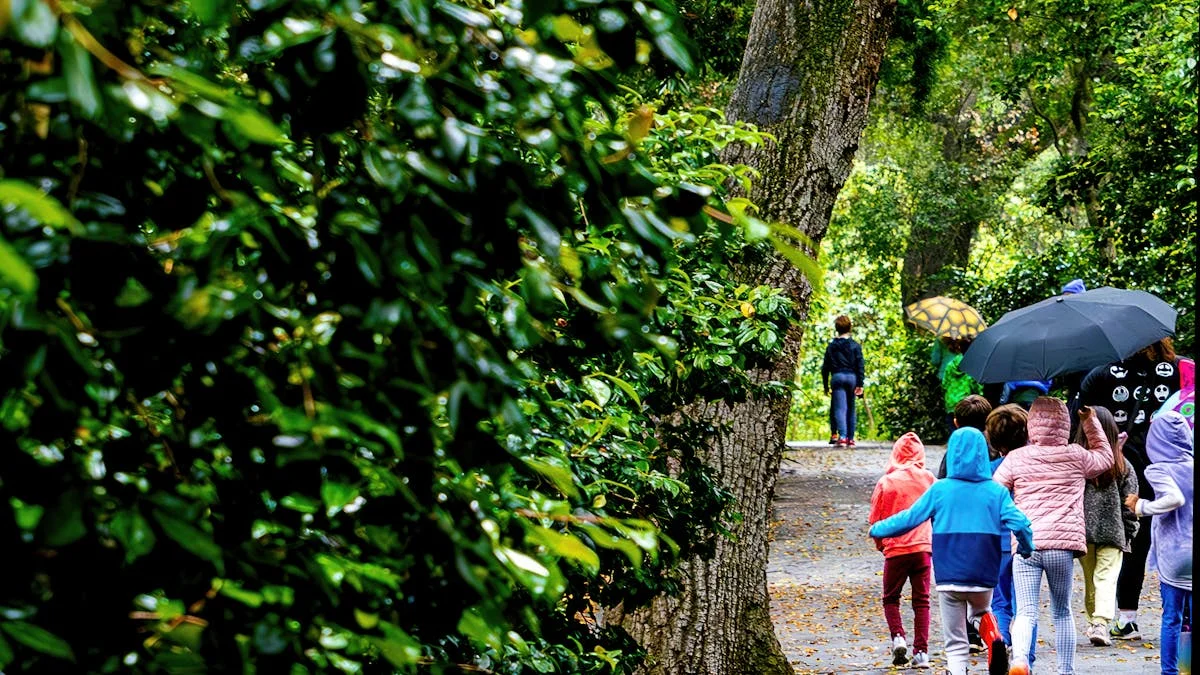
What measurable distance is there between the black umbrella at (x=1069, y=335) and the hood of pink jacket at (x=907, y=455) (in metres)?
1.31

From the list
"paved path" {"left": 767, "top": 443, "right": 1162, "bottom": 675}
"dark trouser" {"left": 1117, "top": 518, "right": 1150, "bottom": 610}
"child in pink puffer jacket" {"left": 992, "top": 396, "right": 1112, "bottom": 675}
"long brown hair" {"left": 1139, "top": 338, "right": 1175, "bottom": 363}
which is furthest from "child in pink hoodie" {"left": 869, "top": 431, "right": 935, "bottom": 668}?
"long brown hair" {"left": 1139, "top": 338, "right": 1175, "bottom": 363}

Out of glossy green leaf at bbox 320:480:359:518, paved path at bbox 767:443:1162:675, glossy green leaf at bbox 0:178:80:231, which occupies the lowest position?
paved path at bbox 767:443:1162:675

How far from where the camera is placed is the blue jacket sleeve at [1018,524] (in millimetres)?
7301

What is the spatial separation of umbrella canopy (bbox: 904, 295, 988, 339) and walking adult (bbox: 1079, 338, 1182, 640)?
5476mm

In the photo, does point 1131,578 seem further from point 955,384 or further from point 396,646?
point 396,646

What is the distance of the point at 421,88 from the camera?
5.13ft

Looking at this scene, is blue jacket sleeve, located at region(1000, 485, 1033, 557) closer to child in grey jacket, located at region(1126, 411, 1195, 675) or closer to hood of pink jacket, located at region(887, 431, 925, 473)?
child in grey jacket, located at region(1126, 411, 1195, 675)

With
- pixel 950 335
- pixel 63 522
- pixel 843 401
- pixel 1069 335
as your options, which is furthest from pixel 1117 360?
pixel 843 401

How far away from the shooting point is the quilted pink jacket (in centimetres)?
762

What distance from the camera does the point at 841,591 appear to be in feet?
38.8

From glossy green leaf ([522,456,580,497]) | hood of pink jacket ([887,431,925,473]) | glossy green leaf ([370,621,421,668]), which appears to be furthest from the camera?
hood of pink jacket ([887,431,925,473])

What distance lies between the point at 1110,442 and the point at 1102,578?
850 mm

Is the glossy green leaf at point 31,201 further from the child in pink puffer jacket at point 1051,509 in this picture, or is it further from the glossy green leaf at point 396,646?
the child in pink puffer jacket at point 1051,509

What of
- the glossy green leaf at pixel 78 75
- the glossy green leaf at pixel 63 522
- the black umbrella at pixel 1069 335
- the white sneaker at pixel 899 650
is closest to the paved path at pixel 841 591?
the white sneaker at pixel 899 650
